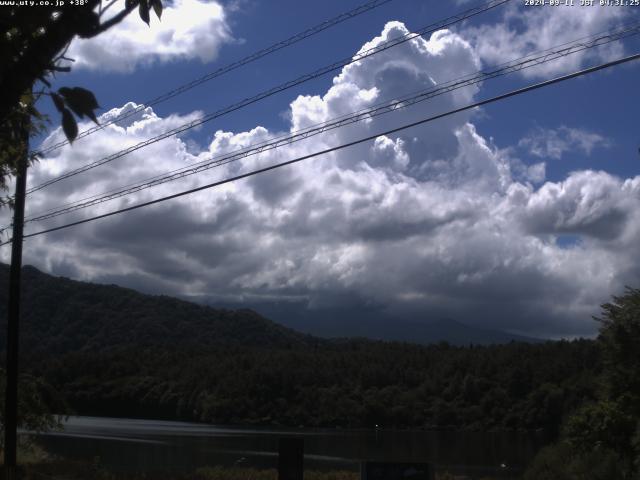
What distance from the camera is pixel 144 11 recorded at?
499cm

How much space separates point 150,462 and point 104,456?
3989mm

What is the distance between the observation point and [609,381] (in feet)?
96.6

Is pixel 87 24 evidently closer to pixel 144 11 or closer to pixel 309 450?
pixel 144 11

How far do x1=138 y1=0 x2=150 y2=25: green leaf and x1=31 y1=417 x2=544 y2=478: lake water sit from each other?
1319 inches

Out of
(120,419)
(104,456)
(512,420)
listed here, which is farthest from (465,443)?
(120,419)

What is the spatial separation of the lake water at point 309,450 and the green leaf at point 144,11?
3351cm

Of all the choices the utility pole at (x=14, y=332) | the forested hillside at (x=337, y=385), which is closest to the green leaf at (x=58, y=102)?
the utility pole at (x=14, y=332)

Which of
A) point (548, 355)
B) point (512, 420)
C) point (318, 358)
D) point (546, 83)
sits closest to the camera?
point (546, 83)

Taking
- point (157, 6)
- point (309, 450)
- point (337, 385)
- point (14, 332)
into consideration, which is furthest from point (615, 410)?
point (337, 385)

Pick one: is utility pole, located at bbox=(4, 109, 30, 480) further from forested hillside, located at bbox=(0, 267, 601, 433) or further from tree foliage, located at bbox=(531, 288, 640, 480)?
forested hillside, located at bbox=(0, 267, 601, 433)

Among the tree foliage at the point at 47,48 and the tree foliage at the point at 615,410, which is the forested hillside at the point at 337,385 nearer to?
the tree foliage at the point at 615,410

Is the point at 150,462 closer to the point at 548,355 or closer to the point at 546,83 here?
the point at 546,83

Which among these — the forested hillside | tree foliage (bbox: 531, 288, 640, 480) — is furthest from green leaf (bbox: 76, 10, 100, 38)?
the forested hillside

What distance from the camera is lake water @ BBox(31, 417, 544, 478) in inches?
1838
